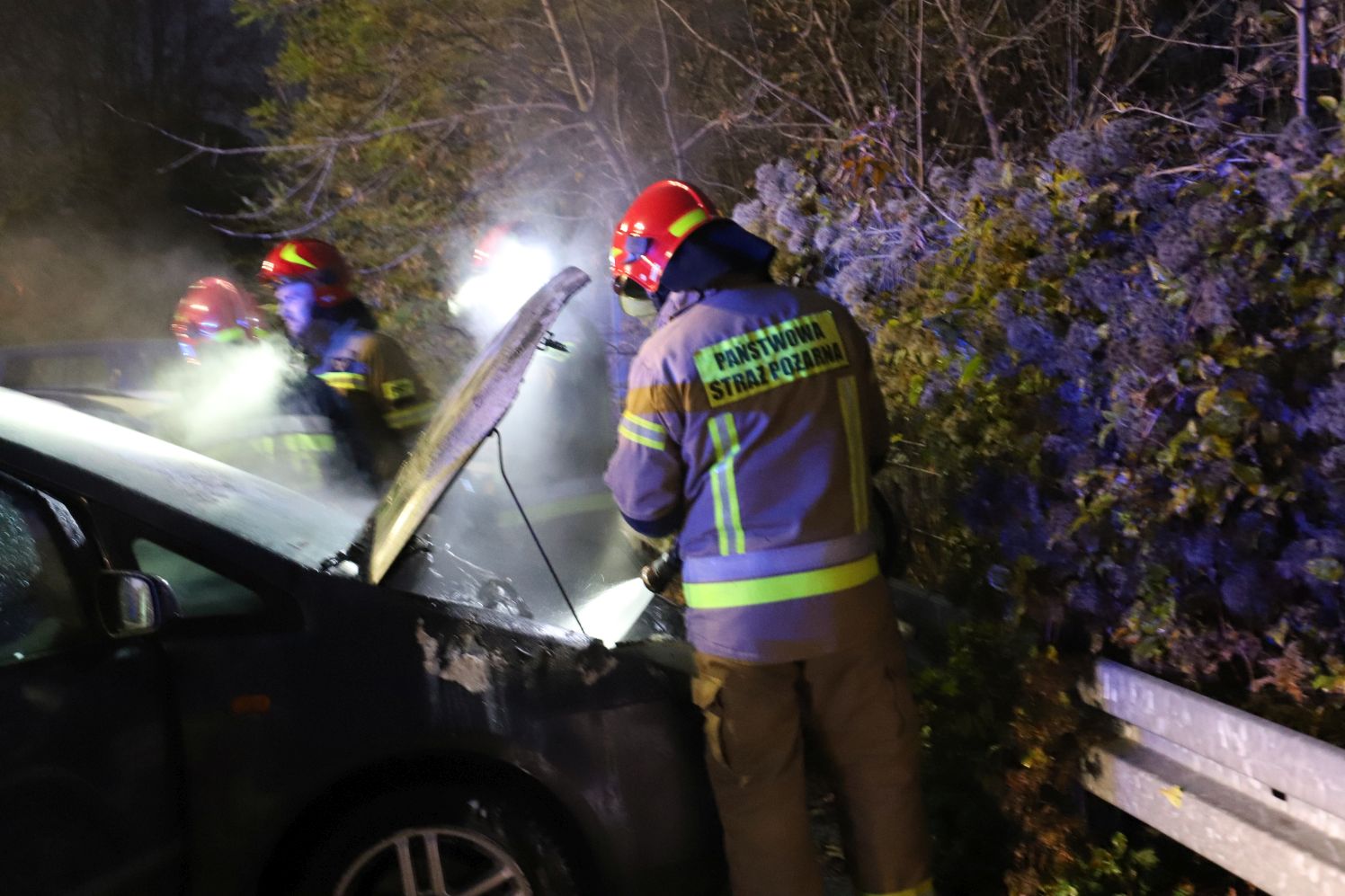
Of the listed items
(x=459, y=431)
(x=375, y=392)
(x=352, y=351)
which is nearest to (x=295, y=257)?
(x=352, y=351)

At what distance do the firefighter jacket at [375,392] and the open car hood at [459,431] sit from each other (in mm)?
1284

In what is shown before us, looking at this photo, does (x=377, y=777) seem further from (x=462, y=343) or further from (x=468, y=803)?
(x=462, y=343)

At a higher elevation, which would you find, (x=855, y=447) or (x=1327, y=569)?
(x=855, y=447)

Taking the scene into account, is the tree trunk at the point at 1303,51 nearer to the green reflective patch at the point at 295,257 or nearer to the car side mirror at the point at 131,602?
the car side mirror at the point at 131,602

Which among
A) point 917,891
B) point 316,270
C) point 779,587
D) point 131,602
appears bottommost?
point 917,891

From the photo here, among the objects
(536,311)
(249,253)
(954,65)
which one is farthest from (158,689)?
(249,253)

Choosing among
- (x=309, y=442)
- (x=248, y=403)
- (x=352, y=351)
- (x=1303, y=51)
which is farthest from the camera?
(x=248, y=403)

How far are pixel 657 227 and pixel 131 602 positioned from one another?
5.06 ft

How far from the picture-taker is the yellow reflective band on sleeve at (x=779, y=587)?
2695mm

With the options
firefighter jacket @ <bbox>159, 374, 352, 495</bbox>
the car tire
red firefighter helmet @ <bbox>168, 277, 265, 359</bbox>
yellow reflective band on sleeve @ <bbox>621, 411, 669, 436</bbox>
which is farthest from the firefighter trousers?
red firefighter helmet @ <bbox>168, 277, 265, 359</bbox>

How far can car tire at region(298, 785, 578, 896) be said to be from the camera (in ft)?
8.98

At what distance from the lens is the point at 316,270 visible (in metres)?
5.04

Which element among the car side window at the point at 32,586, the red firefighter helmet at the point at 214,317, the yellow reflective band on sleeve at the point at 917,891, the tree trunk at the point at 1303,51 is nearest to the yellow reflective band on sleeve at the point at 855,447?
the yellow reflective band on sleeve at the point at 917,891

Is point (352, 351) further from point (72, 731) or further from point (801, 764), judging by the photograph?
point (801, 764)
